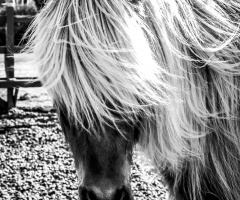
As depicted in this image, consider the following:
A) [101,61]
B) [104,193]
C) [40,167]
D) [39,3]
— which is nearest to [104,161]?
[104,193]

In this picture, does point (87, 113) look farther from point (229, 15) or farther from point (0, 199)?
point (0, 199)

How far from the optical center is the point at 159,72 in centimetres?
169

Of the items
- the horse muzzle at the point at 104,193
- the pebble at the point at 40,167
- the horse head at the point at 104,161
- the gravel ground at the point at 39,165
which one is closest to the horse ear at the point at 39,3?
the horse head at the point at 104,161

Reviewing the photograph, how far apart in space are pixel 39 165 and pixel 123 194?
3.26m

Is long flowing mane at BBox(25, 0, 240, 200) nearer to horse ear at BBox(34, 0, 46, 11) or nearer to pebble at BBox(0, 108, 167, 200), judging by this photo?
horse ear at BBox(34, 0, 46, 11)

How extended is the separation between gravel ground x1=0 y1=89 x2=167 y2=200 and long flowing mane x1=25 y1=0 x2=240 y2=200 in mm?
1286

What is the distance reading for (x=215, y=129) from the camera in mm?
Answer: 1851

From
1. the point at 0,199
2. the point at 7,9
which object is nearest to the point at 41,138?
the point at 0,199

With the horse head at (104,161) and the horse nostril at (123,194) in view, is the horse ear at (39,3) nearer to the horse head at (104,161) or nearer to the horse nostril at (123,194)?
the horse head at (104,161)

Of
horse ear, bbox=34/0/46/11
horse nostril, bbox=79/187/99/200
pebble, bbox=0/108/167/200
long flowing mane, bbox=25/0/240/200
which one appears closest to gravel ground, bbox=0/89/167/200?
pebble, bbox=0/108/167/200

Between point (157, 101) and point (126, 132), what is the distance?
0.19 m

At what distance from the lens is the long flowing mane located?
1675 millimetres

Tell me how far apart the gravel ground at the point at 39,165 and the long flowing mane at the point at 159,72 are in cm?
129

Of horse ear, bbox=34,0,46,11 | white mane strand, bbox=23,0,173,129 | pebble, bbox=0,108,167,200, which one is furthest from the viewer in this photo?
pebble, bbox=0,108,167,200
